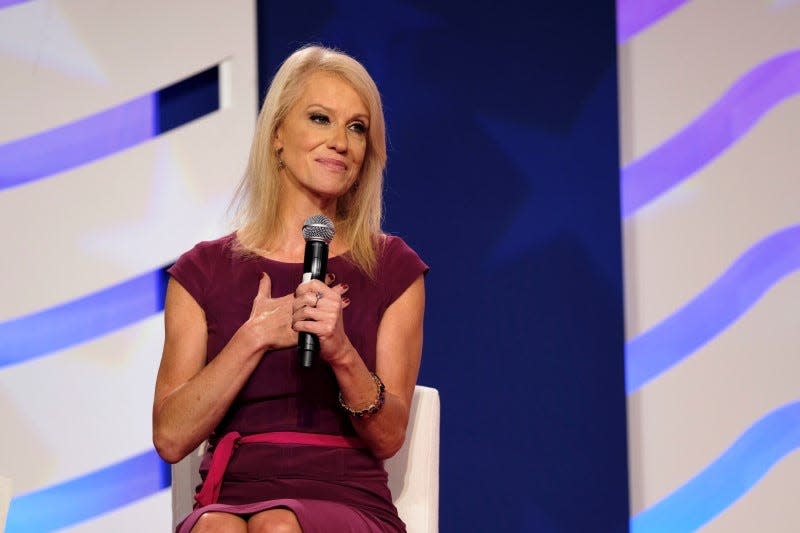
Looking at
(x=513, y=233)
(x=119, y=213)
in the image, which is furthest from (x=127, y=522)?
A: (x=513, y=233)

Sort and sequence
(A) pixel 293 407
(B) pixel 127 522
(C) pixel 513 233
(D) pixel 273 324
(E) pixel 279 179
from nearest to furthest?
1. (D) pixel 273 324
2. (A) pixel 293 407
3. (E) pixel 279 179
4. (B) pixel 127 522
5. (C) pixel 513 233

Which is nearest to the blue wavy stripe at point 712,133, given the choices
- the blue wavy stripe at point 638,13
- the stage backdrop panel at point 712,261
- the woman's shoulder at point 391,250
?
the stage backdrop panel at point 712,261

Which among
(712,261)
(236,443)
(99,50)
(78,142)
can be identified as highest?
(99,50)

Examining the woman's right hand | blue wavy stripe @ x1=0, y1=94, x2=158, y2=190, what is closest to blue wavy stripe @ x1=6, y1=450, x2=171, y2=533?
blue wavy stripe @ x1=0, y1=94, x2=158, y2=190

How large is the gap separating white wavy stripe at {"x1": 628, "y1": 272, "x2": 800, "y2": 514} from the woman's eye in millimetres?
1490

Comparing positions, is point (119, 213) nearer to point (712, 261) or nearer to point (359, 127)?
point (359, 127)

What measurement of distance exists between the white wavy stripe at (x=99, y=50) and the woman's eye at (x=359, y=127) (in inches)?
37.1

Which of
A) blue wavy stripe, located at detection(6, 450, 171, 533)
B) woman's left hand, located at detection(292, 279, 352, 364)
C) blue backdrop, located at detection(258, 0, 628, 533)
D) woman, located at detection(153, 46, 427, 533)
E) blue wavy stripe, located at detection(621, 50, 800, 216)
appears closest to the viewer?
woman's left hand, located at detection(292, 279, 352, 364)

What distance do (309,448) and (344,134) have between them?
2.03ft

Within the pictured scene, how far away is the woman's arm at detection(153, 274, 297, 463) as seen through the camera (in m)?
2.06

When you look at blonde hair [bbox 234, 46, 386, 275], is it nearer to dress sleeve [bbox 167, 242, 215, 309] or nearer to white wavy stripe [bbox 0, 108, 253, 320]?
dress sleeve [bbox 167, 242, 215, 309]

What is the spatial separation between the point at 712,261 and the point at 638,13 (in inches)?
30.8

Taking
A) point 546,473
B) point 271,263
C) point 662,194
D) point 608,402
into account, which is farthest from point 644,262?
point 271,263

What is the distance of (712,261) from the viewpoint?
11.5 feet
